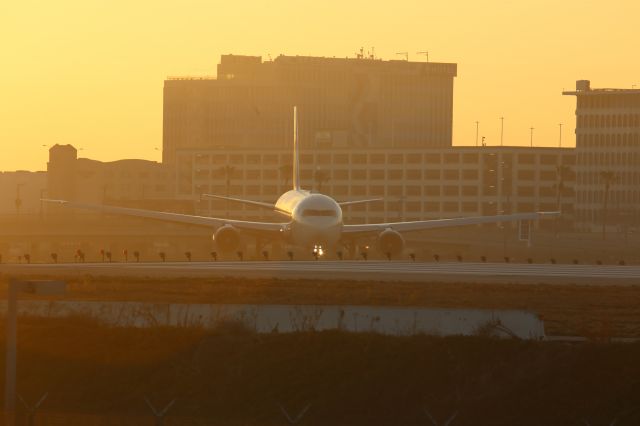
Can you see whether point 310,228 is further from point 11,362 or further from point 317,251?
point 11,362

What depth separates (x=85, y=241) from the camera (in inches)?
5906

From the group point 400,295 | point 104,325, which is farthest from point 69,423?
point 400,295

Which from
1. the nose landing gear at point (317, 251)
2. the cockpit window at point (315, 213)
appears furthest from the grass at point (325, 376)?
the nose landing gear at point (317, 251)

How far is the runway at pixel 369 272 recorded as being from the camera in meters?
66.7

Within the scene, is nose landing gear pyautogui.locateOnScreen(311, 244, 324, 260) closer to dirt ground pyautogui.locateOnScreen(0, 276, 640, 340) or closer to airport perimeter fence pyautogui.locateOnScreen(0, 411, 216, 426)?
dirt ground pyautogui.locateOnScreen(0, 276, 640, 340)

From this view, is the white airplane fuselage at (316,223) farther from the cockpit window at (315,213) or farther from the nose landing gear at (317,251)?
the nose landing gear at (317,251)

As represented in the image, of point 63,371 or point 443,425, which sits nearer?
point 443,425

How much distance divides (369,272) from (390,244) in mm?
22924

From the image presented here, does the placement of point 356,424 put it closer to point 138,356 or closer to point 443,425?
point 443,425

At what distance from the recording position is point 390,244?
3765 inches

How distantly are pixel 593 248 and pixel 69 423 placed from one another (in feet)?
345

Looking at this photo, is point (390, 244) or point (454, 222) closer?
point (390, 244)

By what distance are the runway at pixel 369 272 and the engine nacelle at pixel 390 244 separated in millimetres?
12458

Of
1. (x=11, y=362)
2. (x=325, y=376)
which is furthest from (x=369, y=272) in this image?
(x=11, y=362)
